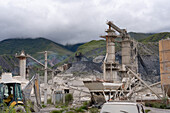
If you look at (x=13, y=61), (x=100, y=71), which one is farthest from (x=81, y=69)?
(x=13, y=61)

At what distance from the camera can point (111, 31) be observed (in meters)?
46.1

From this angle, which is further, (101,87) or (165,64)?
(165,64)

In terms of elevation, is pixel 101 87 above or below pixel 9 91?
below

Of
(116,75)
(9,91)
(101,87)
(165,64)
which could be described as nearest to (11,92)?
(9,91)

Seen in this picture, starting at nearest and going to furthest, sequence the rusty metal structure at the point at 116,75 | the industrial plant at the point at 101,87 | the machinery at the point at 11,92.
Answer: the machinery at the point at 11,92 < the industrial plant at the point at 101,87 < the rusty metal structure at the point at 116,75

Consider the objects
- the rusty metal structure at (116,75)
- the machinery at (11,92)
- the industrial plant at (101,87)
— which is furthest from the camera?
the rusty metal structure at (116,75)

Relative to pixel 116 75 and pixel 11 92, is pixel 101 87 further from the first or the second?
pixel 116 75

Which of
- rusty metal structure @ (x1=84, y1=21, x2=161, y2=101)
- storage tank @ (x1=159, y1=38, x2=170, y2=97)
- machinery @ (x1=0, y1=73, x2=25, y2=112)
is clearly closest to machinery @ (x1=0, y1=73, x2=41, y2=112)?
machinery @ (x1=0, y1=73, x2=25, y2=112)

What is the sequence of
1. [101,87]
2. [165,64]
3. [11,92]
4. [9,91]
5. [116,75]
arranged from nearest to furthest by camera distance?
[9,91] → [11,92] → [101,87] → [165,64] → [116,75]

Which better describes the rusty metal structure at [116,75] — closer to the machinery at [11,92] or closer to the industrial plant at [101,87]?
the industrial plant at [101,87]

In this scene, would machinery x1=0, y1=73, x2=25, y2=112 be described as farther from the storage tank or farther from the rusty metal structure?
the storage tank

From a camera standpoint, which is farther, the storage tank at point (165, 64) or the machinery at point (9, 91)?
the storage tank at point (165, 64)

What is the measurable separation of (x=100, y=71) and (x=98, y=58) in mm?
36577

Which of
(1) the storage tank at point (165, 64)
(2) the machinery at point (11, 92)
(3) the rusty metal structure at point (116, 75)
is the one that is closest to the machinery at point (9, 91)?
(2) the machinery at point (11, 92)
